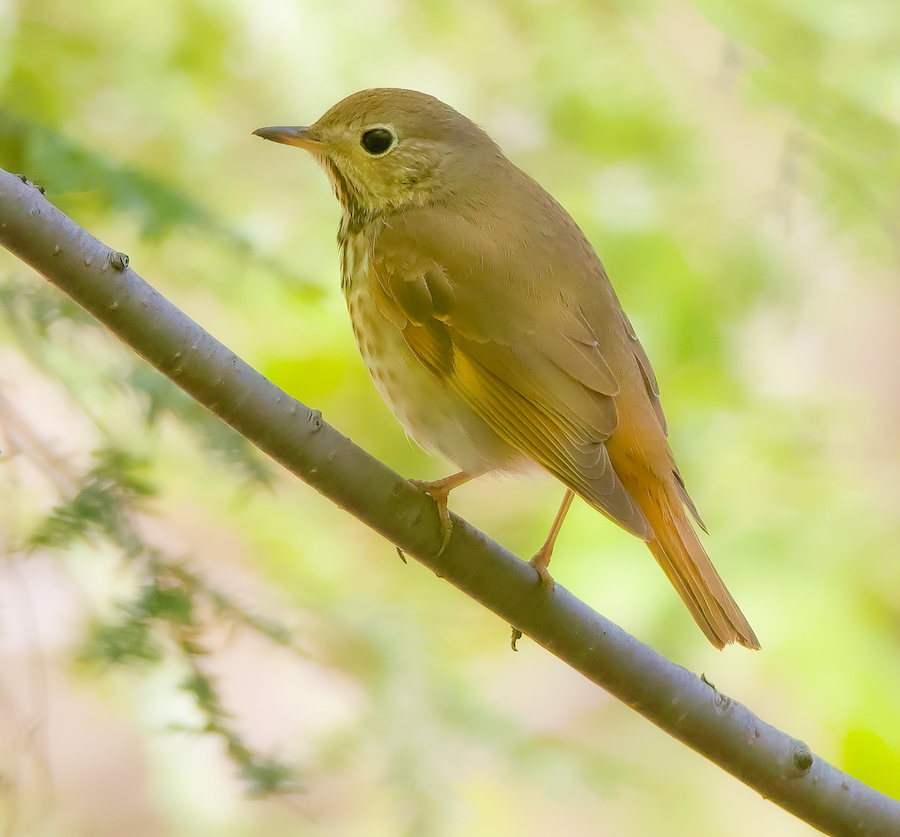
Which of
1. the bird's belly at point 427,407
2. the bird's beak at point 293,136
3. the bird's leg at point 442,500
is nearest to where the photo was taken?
the bird's leg at point 442,500

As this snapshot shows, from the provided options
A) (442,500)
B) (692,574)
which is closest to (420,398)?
(442,500)

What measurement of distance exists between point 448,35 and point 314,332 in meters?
0.78

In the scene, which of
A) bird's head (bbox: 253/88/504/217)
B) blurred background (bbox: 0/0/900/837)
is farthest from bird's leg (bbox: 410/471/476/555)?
bird's head (bbox: 253/88/504/217)

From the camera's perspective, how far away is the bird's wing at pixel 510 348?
175 centimetres

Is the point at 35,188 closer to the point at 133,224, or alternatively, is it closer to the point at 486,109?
the point at 133,224

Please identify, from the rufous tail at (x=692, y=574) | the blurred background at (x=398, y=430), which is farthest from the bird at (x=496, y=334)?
the blurred background at (x=398, y=430)

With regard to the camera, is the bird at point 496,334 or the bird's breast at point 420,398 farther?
the bird's breast at point 420,398

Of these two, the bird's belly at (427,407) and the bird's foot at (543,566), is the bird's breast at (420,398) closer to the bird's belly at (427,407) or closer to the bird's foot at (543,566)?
the bird's belly at (427,407)

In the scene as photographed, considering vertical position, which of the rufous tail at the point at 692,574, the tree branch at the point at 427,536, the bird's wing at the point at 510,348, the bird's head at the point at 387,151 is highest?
the bird's head at the point at 387,151

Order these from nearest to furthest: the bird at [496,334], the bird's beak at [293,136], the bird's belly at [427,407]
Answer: the bird at [496,334] → the bird's belly at [427,407] → the bird's beak at [293,136]

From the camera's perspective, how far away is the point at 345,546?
2521 mm

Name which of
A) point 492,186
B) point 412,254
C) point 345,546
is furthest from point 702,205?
point 345,546

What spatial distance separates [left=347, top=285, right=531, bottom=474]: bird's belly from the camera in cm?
186

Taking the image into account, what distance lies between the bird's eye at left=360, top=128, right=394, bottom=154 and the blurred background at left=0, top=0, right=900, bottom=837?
0.28 meters
